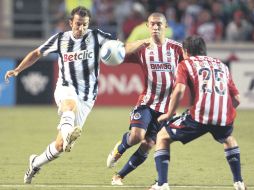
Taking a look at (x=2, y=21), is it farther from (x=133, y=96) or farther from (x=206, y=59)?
(x=206, y=59)

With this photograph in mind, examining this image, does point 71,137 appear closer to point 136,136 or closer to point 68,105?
point 68,105

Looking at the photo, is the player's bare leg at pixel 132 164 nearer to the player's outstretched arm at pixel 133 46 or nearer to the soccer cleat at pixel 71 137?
the soccer cleat at pixel 71 137

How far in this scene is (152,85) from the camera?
9406mm

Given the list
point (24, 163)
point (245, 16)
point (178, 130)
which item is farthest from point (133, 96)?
point (178, 130)

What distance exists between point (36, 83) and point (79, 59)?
10553 mm

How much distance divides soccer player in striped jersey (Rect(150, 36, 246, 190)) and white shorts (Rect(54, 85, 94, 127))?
4.55ft

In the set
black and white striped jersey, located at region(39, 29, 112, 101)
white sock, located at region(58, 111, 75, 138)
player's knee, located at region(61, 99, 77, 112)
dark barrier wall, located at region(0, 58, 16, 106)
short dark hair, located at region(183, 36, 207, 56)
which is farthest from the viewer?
dark barrier wall, located at region(0, 58, 16, 106)

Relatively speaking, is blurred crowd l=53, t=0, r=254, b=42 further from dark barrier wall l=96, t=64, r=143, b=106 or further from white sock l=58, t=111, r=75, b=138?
white sock l=58, t=111, r=75, b=138

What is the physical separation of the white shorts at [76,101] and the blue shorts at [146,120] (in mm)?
525

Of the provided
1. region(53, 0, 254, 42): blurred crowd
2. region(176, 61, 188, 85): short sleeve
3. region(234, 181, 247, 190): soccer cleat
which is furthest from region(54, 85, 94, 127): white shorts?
region(53, 0, 254, 42): blurred crowd

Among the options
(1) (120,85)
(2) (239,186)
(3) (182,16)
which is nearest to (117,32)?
(3) (182,16)

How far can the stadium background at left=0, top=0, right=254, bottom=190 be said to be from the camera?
1257cm

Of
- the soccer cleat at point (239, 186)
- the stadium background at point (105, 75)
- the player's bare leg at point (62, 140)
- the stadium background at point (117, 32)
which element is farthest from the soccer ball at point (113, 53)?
the stadium background at point (117, 32)

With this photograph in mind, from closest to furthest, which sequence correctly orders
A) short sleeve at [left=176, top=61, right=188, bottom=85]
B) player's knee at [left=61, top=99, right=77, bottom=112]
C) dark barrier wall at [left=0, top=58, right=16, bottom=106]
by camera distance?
short sleeve at [left=176, top=61, right=188, bottom=85] < player's knee at [left=61, top=99, right=77, bottom=112] < dark barrier wall at [left=0, top=58, right=16, bottom=106]
